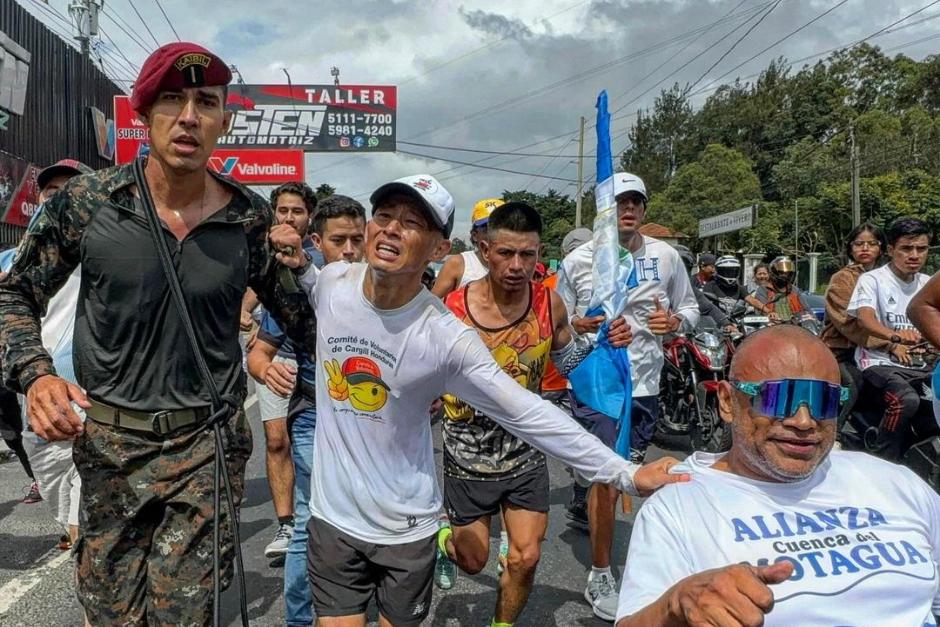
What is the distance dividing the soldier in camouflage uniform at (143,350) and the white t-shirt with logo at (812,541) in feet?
4.32

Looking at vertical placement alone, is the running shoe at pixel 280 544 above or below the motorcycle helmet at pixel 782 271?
below

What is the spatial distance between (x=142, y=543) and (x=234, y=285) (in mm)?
822

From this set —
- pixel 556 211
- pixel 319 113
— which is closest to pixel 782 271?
pixel 319 113

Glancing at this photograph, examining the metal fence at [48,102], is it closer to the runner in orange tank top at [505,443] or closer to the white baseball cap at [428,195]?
the runner in orange tank top at [505,443]

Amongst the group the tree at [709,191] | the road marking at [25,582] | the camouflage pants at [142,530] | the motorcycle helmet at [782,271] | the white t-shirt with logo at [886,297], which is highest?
the tree at [709,191]

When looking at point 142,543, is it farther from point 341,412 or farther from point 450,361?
point 450,361

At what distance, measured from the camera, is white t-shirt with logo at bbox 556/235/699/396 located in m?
4.60

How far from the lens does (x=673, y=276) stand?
473 cm

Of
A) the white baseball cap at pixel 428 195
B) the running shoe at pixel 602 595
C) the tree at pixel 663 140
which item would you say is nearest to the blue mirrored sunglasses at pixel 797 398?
the white baseball cap at pixel 428 195

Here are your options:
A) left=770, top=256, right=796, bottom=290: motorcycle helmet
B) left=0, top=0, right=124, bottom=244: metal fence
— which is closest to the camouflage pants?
left=770, top=256, right=796, bottom=290: motorcycle helmet

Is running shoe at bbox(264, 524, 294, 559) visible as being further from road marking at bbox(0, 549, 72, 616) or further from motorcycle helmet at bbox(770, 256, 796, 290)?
motorcycle helmet at bbox(770, 256, 796, 290)

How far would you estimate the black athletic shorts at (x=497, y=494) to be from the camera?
3.42 metres

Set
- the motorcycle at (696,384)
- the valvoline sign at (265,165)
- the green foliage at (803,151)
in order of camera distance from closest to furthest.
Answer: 1. the motorcycle at (696,384)
2. the valvoline sign at (265,165)
3. the green foliage at (803,151)

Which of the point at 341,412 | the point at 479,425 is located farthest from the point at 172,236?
the point at 479,425
